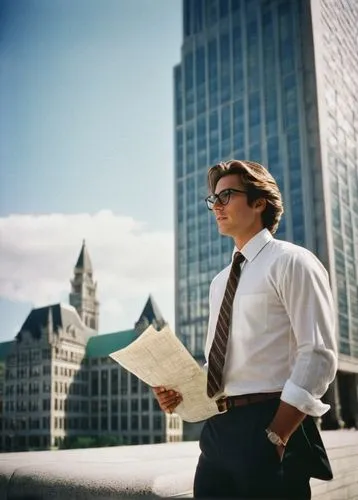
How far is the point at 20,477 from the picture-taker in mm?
1662

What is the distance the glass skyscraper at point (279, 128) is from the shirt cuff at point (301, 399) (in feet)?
87.3

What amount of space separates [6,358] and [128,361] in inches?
2053

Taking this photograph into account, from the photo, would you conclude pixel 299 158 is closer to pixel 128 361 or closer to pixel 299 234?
pixel 299 234

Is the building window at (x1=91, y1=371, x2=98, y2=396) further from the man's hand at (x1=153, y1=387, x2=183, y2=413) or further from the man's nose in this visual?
the man's nose

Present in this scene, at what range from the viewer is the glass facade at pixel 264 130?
98.6ft

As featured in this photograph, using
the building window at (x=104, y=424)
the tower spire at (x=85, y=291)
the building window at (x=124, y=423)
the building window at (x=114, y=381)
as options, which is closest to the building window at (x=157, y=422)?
the building window at (x=124, y=423)

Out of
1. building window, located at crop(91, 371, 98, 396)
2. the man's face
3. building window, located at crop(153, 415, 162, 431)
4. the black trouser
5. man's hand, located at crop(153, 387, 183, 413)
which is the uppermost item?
the man's face

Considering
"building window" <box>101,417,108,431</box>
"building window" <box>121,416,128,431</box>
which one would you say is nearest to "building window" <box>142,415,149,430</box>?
"building window" <box>121,416,128,431</box>

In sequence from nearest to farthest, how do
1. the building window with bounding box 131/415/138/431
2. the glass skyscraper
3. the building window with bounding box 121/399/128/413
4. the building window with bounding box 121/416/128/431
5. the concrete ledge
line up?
1. the concrete ledge
2. the glass skyscraper
3. the building window with bounding box 131/415/138/431
4. the building window with bounding box 121/416/128/431
5. the building window with bounding box 121/399/128/413

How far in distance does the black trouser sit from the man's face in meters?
0.45

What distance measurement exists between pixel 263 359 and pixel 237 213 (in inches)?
15.2

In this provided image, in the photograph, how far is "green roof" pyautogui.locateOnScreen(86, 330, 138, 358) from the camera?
5141 centimetres

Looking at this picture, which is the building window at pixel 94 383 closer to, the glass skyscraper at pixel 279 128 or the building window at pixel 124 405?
the building window at pixel 124 405

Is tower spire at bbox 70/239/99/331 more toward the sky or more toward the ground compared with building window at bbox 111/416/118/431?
A: more toward the sky
